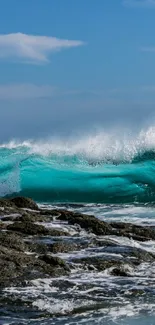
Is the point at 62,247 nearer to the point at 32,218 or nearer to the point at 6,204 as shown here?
the point at 32,218

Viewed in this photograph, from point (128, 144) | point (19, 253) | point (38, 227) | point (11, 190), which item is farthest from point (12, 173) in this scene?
point (19, 253)

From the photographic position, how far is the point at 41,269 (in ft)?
33.4

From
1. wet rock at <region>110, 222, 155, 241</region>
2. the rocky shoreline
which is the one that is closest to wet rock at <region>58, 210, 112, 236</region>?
the rocky shoreline

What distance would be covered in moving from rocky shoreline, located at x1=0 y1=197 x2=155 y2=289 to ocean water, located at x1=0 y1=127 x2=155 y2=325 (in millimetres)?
158

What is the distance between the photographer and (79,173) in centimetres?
3170

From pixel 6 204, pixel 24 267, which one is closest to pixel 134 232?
pixel 24 267

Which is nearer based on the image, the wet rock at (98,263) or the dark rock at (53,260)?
the dark rock at (53,260)

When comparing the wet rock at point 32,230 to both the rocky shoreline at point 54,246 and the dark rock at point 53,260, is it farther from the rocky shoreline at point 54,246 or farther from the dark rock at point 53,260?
the dark rock at point 53,260

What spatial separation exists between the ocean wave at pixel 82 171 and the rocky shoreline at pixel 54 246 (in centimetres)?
994

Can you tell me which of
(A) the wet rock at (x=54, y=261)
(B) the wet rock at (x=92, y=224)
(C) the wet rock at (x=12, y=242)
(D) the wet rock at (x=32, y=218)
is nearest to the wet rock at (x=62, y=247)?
(C) the wet rock at (x=12, y=242)

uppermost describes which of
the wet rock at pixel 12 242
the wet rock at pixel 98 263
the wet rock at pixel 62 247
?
the wet rock at pixel 12 242

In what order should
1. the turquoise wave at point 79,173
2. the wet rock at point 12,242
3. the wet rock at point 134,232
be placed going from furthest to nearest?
the turquoise wave at point 79,173 < the wet rock at point 134,232 < the wet rock at point 12,242

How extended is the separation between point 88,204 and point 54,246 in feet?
36.0

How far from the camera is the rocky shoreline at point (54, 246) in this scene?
10.1m
